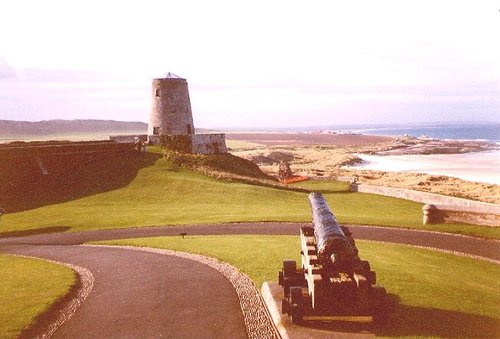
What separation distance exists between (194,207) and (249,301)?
54.0 ft

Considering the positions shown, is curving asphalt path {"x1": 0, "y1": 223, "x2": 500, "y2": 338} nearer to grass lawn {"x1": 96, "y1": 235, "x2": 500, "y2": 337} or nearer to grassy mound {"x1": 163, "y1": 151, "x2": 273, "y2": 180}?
grass lawn {"x1": 96, "y1": 235, "x2": 500, "y2": 337}

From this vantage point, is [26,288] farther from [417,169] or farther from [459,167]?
[459,167]

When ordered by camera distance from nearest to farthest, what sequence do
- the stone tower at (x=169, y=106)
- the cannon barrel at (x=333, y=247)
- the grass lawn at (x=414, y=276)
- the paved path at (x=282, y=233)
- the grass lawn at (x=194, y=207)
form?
1. the cannon barrel at (x=333, y=247)
2. the grass lawn at (x=414, y=276)
3. the paved path at (x=282, y=233)
4. the grass lawn at (x=194, y=207)
5. the stone tower at (x=169, y=106)

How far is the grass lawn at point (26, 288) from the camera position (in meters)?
9.68

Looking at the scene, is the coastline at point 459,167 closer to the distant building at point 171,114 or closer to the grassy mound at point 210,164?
the grassy mound at point 210,164

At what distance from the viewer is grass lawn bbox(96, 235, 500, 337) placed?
840 centimetres

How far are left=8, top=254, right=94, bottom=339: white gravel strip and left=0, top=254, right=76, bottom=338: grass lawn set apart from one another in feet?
0.92

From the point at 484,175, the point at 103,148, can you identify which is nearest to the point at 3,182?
the point at 103,148

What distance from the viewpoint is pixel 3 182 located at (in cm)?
3125

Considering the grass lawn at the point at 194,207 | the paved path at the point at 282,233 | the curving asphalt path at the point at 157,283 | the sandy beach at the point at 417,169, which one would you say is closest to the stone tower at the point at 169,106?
the grass lawn at the point at 194,207

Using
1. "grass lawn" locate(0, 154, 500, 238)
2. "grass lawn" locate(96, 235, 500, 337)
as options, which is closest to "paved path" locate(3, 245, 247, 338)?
"grass lawn" locate(96, 235, 500, 337)

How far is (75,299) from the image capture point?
37.5 ft

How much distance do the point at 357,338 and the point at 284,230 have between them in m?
11.9

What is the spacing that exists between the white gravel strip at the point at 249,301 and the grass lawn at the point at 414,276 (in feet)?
0.91
